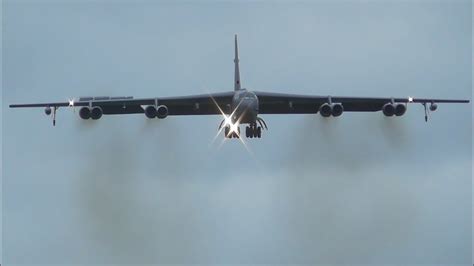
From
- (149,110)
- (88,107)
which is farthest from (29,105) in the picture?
(149,110)

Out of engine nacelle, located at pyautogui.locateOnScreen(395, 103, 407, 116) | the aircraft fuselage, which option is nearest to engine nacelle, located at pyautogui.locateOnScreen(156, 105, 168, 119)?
the aircraft fuselage

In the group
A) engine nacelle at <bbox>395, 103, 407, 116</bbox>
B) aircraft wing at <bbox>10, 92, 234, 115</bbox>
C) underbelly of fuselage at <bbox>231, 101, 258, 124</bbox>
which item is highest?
aircraft wing at <bbox>10, 92, 234, 115</bbox>

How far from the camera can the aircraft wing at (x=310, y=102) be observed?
41.1 meters

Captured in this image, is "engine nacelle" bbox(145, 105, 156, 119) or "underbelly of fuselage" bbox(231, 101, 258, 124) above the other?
"engine nacelle" bbox(145, 105, 156, 119)

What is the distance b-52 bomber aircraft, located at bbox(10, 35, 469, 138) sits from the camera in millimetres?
38191

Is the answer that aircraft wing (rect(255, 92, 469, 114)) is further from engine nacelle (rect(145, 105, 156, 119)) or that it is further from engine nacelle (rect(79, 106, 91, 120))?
engine nacelle (rect(79, 106, 91, 120))

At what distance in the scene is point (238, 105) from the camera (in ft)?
121

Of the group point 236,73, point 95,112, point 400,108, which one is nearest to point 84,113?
point 95,112

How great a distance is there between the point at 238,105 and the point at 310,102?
6.17 meters

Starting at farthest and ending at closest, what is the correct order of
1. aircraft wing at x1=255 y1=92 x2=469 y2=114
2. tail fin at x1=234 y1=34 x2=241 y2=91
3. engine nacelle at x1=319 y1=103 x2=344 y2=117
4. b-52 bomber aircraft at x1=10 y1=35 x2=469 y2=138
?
1. tail fin at x1=234 y1=34 x2=241 y2=91
2. aircraft wing at x1=255 y1=92 x2=469 y2=114
3. engine nacelle at x1=319 y1=103 x2=344 y2=117
4. b-52 bomber aircraft at x1=10 y1=35 x2=469 y2=138

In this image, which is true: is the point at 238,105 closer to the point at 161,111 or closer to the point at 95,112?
the point at 161,111

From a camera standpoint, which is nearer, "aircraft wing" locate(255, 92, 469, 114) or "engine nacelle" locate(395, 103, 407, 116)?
"engine nacelle" locate(395, 103, 407, 116)

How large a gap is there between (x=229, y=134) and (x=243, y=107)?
3405 millimetres

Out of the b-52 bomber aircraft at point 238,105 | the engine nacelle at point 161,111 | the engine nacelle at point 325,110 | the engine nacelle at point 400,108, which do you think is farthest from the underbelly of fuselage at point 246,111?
the engine nacelle at point 400,108
